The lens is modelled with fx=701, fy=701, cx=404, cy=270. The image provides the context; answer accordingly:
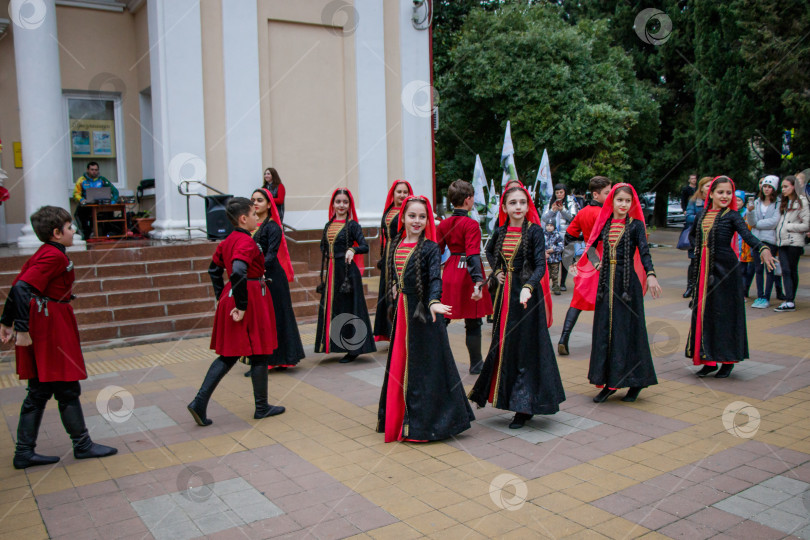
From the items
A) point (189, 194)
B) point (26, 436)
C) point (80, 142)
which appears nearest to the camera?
point (26, 436)

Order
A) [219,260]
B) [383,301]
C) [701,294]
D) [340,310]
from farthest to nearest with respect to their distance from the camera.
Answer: [383,301] < [340,310] < [701,294] < [219,260]

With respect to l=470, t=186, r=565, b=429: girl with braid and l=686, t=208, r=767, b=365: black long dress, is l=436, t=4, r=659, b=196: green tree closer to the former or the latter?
l=686, t=208, r=767, b=365: black long dress

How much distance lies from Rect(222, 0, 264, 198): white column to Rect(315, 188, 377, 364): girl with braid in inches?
219

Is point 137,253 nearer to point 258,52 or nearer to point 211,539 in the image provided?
point 258,52

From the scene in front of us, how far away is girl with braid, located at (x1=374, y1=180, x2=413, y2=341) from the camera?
24.8 ft

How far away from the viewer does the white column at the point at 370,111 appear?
1389cm

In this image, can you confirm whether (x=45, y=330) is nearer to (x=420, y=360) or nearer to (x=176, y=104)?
(x=420, y=360)

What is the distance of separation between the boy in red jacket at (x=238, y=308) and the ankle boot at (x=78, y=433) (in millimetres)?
728

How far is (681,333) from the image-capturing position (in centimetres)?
900

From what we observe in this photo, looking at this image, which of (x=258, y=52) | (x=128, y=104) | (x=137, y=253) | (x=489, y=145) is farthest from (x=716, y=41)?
(x=137, y=253)

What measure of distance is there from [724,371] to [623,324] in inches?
65.7

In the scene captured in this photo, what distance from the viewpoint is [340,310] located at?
7.78m

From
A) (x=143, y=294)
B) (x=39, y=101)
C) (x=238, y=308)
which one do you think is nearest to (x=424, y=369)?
(x=238, y=308)

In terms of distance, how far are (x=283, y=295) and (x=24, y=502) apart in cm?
339
